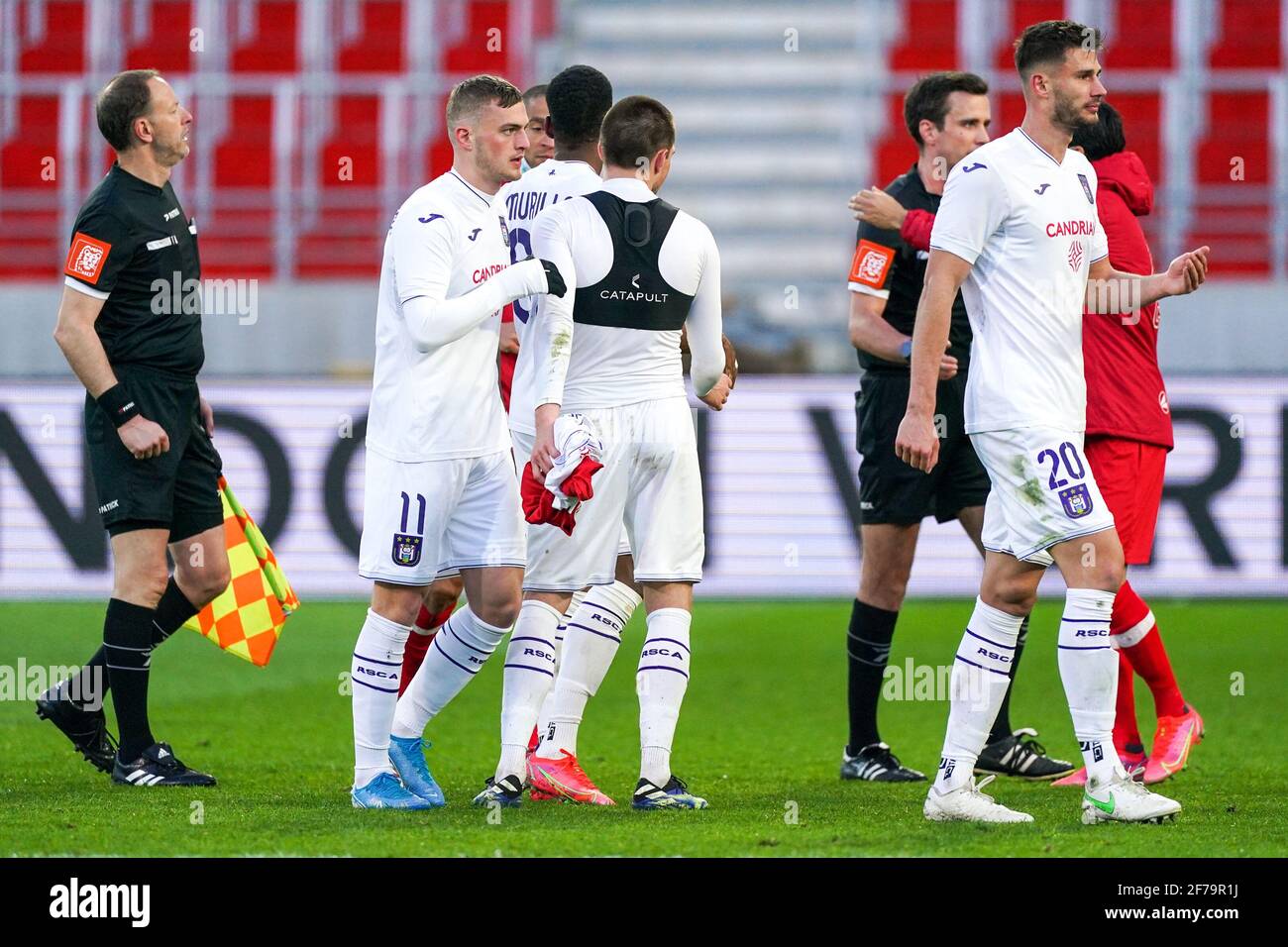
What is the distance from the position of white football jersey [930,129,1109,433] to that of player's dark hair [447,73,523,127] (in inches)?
53.4

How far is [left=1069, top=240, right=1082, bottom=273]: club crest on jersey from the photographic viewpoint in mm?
5066

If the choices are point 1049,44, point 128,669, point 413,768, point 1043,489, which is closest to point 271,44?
point 128,669

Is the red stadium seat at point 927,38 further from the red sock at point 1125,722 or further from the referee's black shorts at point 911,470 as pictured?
the red sock at point 1125,722

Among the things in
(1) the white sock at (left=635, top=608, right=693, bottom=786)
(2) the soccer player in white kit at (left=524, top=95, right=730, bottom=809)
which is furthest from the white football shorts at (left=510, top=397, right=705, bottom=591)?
(1) the white sock at (left=635, top=608, right=693, bottom=786)

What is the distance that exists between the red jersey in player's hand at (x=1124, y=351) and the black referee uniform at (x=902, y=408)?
0.60 metres

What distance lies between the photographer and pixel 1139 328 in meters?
5.86

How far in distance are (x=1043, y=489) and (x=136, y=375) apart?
2964mm

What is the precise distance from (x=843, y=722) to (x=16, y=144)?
11747 mm

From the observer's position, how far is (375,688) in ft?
17.2

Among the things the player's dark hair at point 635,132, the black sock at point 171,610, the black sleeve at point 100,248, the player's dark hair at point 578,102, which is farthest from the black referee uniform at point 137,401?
the player's dark hair at point 635,132

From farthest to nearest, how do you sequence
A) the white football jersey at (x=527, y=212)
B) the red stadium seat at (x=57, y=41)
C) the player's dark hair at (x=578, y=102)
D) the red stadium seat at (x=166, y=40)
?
the red stadium seat at (x=57, y=41), the red stadium seat at (x=166, y=40), the player's dark hair at (x=578, y=102), the white football jersey at (x=527, y=212)

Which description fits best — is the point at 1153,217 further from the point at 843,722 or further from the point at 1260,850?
the point at 1260,850

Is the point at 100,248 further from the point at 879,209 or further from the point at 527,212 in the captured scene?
the point at 879,209
